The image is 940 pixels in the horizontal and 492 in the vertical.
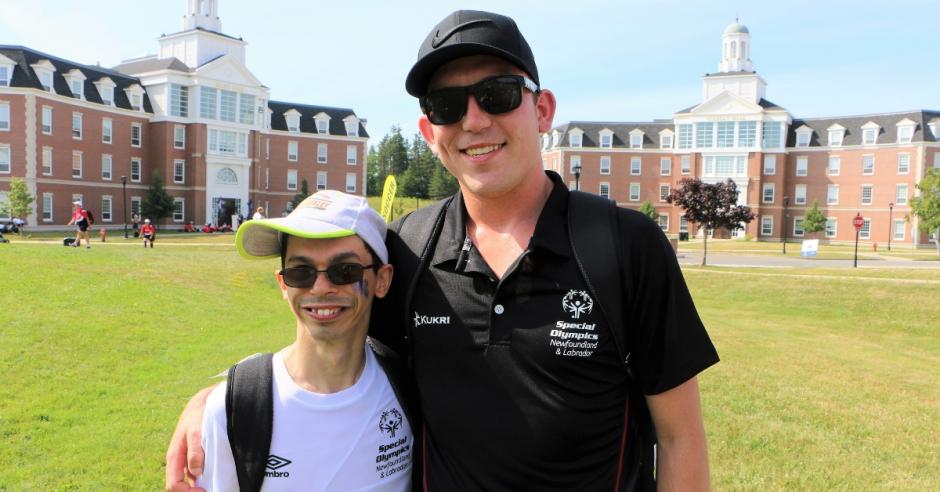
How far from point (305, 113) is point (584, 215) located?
69.8 m

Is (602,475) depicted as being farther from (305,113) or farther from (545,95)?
(305,113)

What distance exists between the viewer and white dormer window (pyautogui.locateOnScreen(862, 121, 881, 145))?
64750 mm

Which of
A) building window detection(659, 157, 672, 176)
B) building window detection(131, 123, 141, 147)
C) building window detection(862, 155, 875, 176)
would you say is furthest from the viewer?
building window detection(659, 157, 672, 176)

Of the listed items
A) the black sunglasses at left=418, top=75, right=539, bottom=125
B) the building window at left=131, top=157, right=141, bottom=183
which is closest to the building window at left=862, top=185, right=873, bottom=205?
the building window at left=131, top=157, right=141, bottom=183

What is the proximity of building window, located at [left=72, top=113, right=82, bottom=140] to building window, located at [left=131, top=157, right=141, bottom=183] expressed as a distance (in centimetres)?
479

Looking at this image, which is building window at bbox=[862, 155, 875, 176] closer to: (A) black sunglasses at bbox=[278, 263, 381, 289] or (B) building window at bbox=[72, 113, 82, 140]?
(B) building window at bbox=[72, 113, 82, 140]

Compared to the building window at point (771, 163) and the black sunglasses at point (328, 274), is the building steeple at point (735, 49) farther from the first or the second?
the black sunglasses at point (328, 274)

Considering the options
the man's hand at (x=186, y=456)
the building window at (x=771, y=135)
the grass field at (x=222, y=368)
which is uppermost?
the building window at (x=771, y=135)

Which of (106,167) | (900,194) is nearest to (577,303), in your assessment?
(106,167)

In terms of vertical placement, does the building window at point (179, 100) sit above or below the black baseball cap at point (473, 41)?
above

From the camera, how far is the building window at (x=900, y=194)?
6316 centimetres

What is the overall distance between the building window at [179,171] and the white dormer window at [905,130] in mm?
66335

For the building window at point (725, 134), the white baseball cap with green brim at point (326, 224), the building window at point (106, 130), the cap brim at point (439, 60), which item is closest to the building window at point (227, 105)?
the building window at point (106, 130)

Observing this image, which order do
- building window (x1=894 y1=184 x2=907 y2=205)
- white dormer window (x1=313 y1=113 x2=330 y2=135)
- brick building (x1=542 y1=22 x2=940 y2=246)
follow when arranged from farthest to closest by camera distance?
white dormer window (x1=313 y1=113 x2=330 y2=135) < brick building (x1=542 y1=22 x2=940 y2=246) < building window (x1=894 y1=184 x2=907 y2=205)
